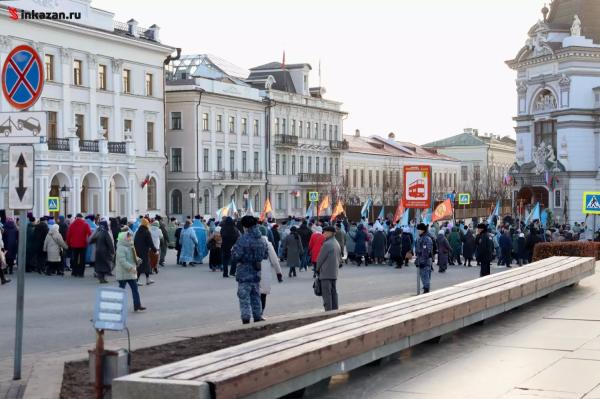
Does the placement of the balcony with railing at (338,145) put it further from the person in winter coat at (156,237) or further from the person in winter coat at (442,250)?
the person in winter coat at (156,237)

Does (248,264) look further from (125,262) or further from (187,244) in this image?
(187,244)

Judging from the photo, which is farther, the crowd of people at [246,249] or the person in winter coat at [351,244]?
the person in winter coat at [351,244]

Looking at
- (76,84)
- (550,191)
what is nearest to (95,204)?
(76,84)

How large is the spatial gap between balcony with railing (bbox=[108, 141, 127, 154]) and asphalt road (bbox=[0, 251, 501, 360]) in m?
29.3

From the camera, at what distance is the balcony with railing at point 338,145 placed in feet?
311

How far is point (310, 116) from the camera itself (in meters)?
91.2

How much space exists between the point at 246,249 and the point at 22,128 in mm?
4995

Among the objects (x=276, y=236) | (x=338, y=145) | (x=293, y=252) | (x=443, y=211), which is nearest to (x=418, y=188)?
(x=293, y=252)

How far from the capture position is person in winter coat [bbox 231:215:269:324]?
1484 cm

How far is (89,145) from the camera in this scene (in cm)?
5916

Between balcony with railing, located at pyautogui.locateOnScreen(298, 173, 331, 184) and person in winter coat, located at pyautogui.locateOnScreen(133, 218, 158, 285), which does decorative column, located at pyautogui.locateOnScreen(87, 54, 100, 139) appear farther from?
→ person in winter coat, located at pyautogui.locateOnScreen(133, 218, 158, 285)

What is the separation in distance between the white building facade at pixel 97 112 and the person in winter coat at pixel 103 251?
93.0ft

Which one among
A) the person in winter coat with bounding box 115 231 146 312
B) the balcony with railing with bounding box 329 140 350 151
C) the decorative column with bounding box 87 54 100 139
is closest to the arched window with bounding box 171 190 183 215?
the decorative column with bounding box 87 54 100 139

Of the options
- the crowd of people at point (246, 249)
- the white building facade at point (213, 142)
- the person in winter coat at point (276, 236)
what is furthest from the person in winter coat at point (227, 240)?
the white building facade at point (213, 142)
